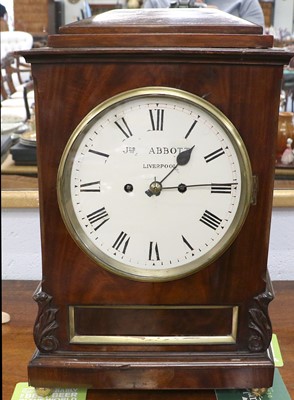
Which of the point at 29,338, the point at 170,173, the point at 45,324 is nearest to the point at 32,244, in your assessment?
the point at 29,338

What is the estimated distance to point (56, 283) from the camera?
63 centimetres

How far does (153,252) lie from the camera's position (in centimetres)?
62

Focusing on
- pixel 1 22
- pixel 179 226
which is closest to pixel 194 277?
pixel 179 226

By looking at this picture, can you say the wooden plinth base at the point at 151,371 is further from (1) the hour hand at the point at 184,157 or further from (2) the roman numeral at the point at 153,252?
(1) the hour hand at the point at 184,157

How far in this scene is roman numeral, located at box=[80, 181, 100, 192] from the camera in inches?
23.8

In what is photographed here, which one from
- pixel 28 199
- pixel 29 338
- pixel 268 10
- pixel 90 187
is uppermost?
pixel 268 10

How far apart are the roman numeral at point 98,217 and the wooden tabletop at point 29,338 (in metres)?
0.21

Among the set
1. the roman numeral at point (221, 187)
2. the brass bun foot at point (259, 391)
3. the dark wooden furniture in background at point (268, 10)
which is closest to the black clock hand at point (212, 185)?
the roman numeral at point (221, 187)

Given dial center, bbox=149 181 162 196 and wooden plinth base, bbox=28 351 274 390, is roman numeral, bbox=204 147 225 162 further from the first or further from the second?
wooden plinth base, bbox=28 351 274 390

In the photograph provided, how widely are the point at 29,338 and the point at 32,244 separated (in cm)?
25

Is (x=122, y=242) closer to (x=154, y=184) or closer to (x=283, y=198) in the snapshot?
(x=154, y=184)

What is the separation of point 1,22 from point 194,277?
3.62 feet

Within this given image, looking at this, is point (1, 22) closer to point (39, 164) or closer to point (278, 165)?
point (278, 165)

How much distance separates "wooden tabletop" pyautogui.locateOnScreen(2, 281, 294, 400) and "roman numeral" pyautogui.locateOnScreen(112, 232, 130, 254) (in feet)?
0.59
